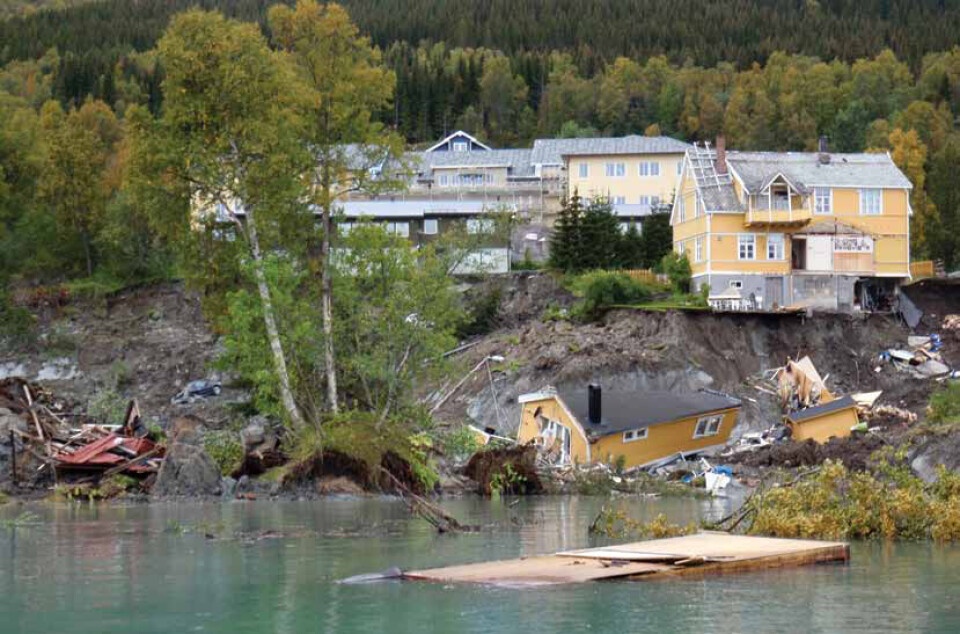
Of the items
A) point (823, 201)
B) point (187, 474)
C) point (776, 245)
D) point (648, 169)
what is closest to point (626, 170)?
point (648, 169)

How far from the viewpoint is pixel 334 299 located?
43031 mm

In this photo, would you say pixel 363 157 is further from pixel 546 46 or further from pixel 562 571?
pixel 546 46

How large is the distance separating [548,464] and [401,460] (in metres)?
8.58

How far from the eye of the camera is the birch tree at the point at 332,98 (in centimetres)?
4378

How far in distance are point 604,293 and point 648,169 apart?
32489 mm

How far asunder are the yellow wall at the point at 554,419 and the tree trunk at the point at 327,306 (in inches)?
→ 379

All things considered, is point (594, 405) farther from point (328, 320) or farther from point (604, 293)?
point (604, 293)

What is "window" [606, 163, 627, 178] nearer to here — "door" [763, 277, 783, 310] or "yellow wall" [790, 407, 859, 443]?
"door" [763, 277, 783, 310]

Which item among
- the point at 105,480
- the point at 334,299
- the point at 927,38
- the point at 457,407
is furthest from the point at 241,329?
the point at 927,38

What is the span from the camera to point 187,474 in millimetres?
37188

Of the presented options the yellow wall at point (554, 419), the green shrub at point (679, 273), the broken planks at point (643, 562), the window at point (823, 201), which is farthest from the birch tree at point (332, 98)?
the window at point (823, 201)

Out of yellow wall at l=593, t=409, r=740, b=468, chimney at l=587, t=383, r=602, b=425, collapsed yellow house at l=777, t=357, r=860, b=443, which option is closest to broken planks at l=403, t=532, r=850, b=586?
yellow wall at l=593, t=409, r=740, b=468

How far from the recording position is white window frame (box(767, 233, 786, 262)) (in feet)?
232

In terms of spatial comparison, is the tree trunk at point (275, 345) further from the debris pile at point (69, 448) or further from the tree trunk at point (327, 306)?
the debris pile at point (69, 448)
